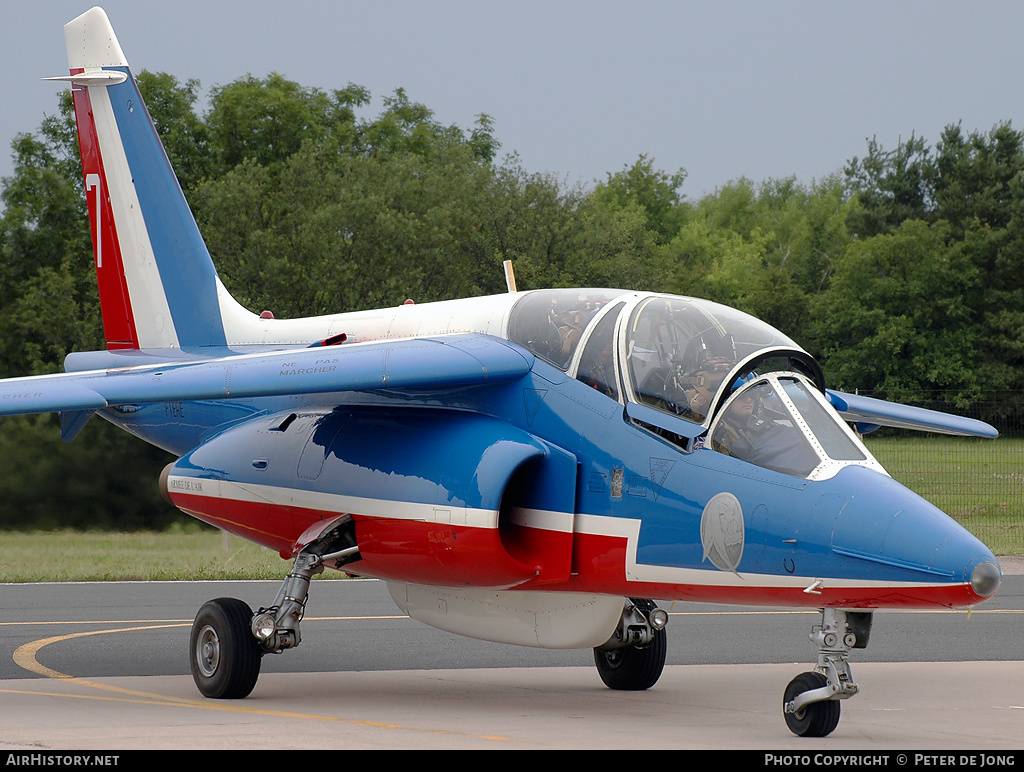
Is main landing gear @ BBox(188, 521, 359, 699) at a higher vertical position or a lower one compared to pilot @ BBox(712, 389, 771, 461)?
lower

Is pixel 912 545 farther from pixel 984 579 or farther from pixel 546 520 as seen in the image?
pixel 546 520

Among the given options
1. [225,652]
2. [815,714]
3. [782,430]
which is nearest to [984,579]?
[815,714]

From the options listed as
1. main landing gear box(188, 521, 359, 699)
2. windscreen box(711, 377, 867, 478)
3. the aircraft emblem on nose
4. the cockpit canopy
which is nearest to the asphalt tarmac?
main landing gear box(188, 521, 359, 699)

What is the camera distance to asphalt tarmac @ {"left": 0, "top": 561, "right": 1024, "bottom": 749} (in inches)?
305

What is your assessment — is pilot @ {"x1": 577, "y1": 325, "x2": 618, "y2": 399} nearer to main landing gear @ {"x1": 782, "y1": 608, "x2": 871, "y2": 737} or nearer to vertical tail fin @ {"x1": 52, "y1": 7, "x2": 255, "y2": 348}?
main landing gear @ {"x1": 782, "y1": 608, "x2": 871, "y2": 737}

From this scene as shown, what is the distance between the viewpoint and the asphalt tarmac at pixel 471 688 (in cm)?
775

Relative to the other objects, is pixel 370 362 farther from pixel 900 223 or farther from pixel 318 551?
pixel 900 223

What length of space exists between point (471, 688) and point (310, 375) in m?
3.22

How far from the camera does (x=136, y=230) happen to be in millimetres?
13086

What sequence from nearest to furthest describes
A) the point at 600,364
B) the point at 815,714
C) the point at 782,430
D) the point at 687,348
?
the point at 815,714
the point at 782,430
the point at 687,348
the point at 600,364

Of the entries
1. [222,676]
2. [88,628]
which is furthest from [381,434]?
[88,628]

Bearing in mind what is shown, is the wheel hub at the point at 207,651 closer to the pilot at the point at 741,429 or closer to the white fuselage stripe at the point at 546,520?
the white fuselage stripe at the point at 546,520

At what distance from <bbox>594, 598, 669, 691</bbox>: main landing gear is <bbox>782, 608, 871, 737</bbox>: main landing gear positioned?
277cm

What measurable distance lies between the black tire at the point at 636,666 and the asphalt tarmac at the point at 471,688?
0.44 feet
